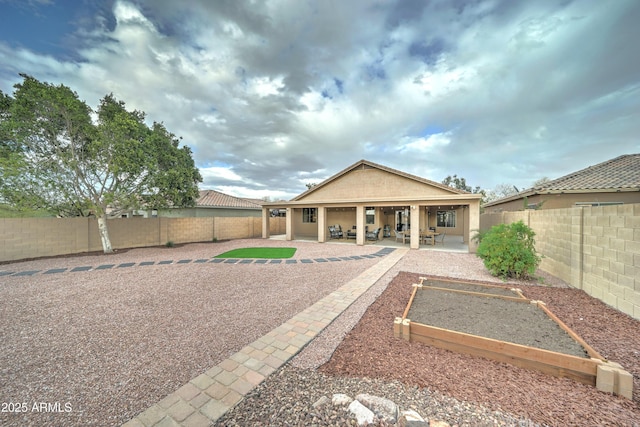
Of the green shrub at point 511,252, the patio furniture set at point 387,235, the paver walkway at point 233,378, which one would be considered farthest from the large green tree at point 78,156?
the green shrub at point 511,252

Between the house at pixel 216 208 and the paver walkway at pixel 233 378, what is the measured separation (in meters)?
19.2

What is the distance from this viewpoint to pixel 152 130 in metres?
12.8

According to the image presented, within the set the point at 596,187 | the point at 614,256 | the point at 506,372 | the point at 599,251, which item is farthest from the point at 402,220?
the point at 506,372

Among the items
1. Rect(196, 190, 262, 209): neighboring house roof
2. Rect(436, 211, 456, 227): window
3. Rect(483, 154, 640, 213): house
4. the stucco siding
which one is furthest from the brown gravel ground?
Rect(196, 190, 262, 209): neighboring house roof

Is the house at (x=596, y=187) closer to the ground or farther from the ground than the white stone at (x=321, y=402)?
farther from the ground

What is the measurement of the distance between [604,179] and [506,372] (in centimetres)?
1472

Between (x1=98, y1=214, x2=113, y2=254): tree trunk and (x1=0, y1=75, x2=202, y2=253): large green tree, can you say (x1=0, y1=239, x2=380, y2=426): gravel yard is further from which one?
(x1=0, y1=75, x2=202, y2=253): large green tree

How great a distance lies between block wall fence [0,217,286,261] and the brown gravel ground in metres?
14.8

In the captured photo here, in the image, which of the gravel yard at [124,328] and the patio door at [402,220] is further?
the patio door at [402,220]

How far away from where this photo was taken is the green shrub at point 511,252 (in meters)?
6.39

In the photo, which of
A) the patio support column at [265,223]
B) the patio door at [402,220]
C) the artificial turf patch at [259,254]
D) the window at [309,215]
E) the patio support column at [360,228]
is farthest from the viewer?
the window at [309,215]

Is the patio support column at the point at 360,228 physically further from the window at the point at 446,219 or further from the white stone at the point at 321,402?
the white stone at the point at 321,402

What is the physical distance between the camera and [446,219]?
20.9 metres

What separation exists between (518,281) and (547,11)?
848 centimetres
